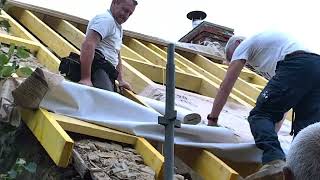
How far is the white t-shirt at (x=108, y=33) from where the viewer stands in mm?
3771

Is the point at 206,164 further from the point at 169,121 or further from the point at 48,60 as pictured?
the point at 48,60

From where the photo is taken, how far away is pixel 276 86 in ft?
10.4

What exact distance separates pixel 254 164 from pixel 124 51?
248cm

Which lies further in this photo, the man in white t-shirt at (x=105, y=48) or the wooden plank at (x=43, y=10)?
the wooden plank at (x=43, y=10)

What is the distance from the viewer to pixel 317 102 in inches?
126

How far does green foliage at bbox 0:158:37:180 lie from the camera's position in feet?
8.79

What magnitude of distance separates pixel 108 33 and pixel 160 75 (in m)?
1.14

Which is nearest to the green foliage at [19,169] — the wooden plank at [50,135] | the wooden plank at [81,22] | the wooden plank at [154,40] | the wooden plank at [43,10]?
the wooden plank at [50,135]

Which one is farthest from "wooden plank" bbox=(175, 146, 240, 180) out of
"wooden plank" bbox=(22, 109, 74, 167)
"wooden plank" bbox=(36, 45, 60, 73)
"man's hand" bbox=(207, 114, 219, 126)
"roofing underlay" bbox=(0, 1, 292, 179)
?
"wooden plank" bbox=(36, 45, 60, 73)

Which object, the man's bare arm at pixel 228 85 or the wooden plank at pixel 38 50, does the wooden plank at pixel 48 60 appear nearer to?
the wooden plank at pixel 38 50

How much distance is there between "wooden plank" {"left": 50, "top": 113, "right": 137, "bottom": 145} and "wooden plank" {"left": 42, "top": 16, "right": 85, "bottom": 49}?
2313 millimetres

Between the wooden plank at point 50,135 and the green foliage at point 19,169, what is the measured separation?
0.33 ft

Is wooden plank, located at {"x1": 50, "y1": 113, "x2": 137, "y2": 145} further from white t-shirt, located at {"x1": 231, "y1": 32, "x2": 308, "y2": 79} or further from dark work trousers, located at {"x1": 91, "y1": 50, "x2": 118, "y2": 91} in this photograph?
white t-shirt, located at {"x1": 231, "y1": 32, "x2": 308, "y2": 79}

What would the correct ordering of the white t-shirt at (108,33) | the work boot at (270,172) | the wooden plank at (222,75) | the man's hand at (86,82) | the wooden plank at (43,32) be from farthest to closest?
1. the wooden plank at (222,75)
2. the wooden plank at (43,32)
3. the white t-shirt at (108,33)
4. the man's hand at (86,82)
5. the work boot at (270,172)
